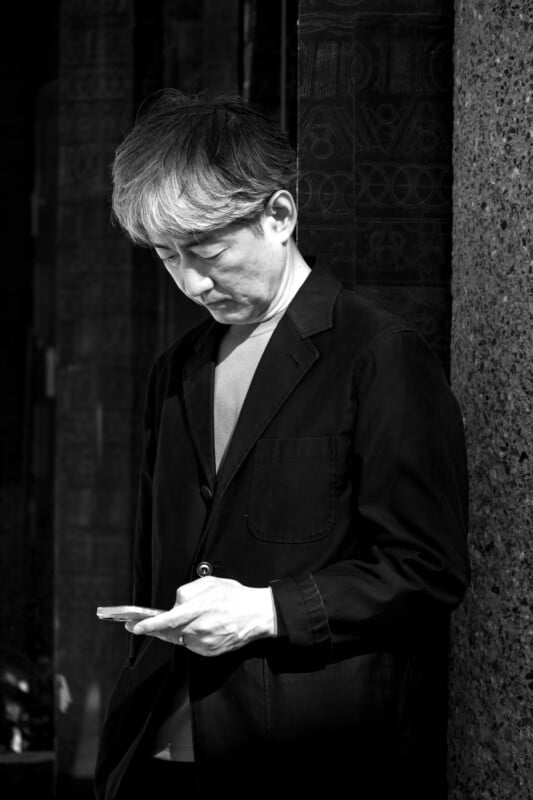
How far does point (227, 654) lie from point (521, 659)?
59cm

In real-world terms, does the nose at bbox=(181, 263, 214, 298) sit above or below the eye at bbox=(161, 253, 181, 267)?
below

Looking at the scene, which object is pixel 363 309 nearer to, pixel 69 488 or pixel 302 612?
pixel 302 612

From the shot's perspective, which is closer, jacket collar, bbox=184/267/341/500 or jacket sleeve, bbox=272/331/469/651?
jacket sleeve, bbox=272/331/469/651

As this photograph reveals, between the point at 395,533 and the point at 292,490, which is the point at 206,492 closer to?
the point at 292,490

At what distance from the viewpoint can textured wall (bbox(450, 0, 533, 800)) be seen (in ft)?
7.59

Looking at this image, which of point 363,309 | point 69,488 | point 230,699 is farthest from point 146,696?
point 69,488

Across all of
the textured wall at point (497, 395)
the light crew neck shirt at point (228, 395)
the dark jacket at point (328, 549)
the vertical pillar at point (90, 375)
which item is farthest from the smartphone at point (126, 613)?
the vertical pillar at point (90, 375)

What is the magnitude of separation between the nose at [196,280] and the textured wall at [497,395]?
0.59 m

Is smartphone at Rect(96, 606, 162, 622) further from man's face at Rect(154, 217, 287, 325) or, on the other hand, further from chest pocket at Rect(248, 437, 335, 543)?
man's face at Rect(154, 217, 287, 325)

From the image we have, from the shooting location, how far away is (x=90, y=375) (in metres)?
4.28

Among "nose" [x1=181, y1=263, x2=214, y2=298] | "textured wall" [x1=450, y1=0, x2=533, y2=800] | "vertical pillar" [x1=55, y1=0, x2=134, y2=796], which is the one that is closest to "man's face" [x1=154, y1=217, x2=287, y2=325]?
"nose" [x1=181, y1=263, x2=214, y2=298]

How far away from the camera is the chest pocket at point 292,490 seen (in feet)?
7.07

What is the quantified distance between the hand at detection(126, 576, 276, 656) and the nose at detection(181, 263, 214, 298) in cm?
54

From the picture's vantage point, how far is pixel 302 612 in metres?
2.06
